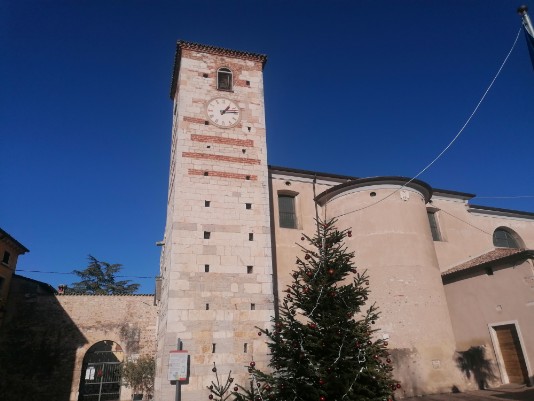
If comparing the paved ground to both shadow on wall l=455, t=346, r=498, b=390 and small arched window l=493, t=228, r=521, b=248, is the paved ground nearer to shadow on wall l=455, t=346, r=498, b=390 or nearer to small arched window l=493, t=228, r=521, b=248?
shadow on wall l=455, t=346, r=498, b=390

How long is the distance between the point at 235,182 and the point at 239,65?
6.23 metres

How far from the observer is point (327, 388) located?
691 centimetres

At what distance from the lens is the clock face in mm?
16109

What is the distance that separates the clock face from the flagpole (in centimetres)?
1050

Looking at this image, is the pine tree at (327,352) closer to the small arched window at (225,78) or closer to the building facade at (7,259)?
the small arched window at (225,78)

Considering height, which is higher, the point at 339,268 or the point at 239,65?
the point at 239,65

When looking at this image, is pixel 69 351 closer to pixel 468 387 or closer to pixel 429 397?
pixel 429 397

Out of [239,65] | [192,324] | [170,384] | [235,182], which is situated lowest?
[170,384]

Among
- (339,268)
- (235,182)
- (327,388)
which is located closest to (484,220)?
(235,182)

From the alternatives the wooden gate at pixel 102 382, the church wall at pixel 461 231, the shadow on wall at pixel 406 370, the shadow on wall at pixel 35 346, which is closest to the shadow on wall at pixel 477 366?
the shadow on wall at pixel 406 370

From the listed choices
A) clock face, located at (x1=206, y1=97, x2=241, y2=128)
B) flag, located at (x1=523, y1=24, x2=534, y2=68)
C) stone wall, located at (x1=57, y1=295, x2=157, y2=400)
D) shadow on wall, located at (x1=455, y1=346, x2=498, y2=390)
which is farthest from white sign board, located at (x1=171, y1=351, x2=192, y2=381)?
flag, located at (x1=523, y1=24, x2=534, y2=68)

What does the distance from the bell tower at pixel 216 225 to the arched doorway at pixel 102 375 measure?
8126 mm

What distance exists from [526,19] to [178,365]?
12.3m

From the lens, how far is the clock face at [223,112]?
52.9 feet
